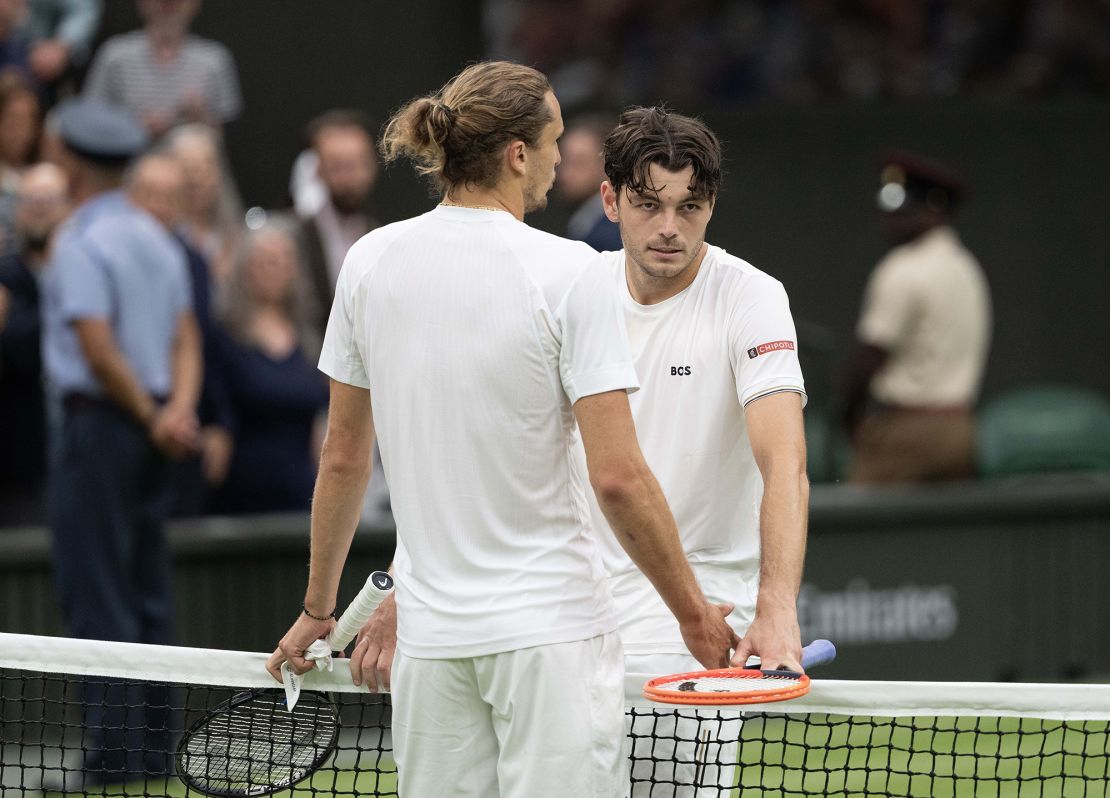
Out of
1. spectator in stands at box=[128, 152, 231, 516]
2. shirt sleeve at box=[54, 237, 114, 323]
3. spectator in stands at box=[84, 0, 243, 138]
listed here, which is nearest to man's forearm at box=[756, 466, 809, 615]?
shirt sleeve at box=[54, 237, 114, 323]

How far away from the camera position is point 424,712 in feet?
10.3

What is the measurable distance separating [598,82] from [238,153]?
2.15m

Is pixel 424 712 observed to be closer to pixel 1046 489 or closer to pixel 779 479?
pixel 779 479

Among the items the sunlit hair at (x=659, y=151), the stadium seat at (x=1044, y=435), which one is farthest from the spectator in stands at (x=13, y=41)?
the sunlit hair at (x=659, y=151)

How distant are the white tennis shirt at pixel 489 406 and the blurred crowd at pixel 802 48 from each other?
7284 mm

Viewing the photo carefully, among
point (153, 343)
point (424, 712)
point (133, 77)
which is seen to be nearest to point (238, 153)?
point (133, 77)

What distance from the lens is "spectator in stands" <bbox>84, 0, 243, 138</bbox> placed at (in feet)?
29.1

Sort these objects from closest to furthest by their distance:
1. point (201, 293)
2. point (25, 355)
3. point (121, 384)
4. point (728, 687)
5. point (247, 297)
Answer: point (728, 687), point (121, 384), point (25, 355), point (201, 293), point (247, 297)

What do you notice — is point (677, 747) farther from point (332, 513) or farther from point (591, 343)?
point (591, 343)

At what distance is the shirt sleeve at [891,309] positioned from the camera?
27.1 ft

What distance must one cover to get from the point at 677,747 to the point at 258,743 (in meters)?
0.91

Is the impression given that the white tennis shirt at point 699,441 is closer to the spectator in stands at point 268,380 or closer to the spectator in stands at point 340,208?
the spectator in stands at point 268,380

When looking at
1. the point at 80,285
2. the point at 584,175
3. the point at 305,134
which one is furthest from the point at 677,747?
the point at 305,134

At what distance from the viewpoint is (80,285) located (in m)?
6.56
